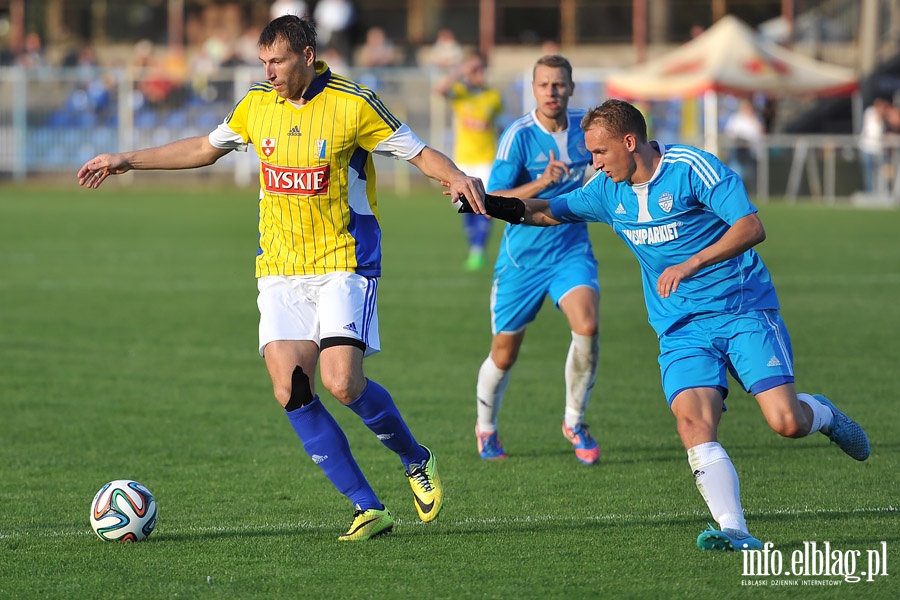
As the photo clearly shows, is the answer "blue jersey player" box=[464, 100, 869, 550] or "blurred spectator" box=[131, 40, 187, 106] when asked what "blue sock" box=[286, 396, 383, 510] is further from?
"blurred spectator" box=[131, 40, 187, 106]

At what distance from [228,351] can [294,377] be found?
19.2ft

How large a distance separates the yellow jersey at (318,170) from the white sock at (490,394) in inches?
79.5

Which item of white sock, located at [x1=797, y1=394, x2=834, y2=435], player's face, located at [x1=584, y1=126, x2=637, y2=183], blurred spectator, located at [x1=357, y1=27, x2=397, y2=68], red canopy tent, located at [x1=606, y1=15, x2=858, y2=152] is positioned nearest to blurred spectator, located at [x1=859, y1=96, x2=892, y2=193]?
red canopy tent, located at [x1=606, y1=15, x2=858, y2=152]

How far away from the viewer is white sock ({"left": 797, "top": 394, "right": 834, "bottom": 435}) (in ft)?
19.6

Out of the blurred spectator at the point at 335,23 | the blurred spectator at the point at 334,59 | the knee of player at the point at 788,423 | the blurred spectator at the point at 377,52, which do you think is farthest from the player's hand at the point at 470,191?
the blurred spectator at the point at 377,52

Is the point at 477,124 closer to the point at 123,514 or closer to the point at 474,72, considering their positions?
the point at 474,72

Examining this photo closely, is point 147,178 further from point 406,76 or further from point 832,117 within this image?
point 832,117

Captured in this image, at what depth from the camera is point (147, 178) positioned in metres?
34.5

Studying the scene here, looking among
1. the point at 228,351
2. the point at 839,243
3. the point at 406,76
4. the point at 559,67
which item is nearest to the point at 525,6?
the point at 406,76

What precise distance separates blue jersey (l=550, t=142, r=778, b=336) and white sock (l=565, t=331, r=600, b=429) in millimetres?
1879

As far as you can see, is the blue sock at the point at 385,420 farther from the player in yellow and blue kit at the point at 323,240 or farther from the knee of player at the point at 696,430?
the knee of player at the point at 696,430

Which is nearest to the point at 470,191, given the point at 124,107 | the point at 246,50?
the point at 124,107

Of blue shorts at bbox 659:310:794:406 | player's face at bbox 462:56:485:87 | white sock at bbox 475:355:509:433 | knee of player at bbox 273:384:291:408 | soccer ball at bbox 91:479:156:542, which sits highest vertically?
player's face at bbox 462:56:485:87

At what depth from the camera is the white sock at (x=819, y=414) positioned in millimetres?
5977
